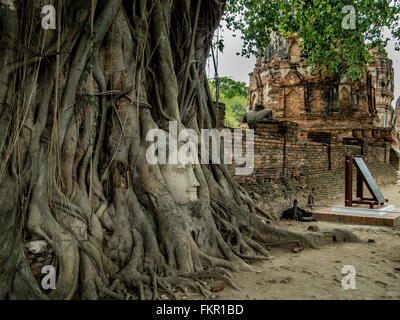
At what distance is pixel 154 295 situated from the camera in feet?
8.30

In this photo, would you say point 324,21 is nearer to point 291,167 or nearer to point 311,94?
point 291,167

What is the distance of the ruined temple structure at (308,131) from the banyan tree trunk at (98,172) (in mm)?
2705

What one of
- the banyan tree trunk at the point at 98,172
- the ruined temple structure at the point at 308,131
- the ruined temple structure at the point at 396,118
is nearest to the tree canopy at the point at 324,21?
the ruined temple structure at the point at 308,131

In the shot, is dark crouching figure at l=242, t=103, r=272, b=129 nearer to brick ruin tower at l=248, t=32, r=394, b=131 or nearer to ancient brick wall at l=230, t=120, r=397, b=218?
ancient brick wall at l=230, t=120, r=397, b=218

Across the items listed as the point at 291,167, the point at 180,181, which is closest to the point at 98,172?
the point at 180,181

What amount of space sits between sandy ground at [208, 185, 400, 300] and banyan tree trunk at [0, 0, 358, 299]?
218mm

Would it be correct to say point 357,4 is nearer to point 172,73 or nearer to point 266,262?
point 172,73

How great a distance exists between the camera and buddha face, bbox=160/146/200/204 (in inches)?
129

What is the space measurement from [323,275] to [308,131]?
28.3ft

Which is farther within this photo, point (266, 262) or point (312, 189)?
point (312, 189)

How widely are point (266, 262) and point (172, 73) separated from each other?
2.39m

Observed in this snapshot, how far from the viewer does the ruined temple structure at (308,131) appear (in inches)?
272
